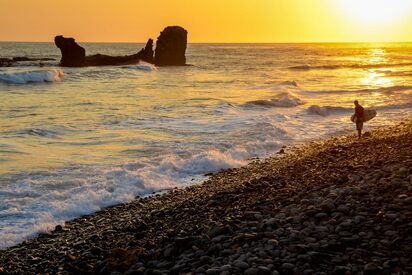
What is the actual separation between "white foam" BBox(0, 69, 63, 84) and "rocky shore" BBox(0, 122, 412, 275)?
138ft

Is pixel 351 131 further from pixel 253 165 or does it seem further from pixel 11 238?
pixel 11 238

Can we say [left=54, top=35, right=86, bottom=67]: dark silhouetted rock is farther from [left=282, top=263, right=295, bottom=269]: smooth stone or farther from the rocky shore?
[left=282, top=263, right=295, bottom=269]: smooth stone

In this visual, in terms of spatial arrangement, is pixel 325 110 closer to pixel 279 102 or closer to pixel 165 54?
pixel 279 102

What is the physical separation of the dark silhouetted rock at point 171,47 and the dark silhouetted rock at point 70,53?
49.7 ft

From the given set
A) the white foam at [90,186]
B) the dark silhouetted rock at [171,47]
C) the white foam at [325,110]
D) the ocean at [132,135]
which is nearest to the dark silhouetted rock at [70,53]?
the dark silhouetted rock at [171,47]

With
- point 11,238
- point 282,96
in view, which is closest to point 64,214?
point 11,238

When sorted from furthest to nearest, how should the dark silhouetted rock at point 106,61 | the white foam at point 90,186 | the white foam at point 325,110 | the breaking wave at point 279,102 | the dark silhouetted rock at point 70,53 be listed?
the dark silhouetted rock at point 106,61 → the dark silhouetted rock at point 70,53 → the breaking wave at point 279,102 → the white foam at point 325,110 → the white foam at point 90,186

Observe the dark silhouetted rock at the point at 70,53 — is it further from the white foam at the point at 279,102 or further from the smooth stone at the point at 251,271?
the smooth stone at the point at 251,271

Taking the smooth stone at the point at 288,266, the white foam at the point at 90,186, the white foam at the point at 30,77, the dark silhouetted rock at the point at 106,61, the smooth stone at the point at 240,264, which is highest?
the dark silhouetted rock at the point at 106,61

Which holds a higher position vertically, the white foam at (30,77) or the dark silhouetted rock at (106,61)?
the dark silhouetted rock at (106,61)

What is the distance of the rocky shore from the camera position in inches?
251

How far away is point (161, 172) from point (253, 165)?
2.98 m

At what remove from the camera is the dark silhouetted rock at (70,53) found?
74.3 meters

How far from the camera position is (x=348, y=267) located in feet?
19.6
